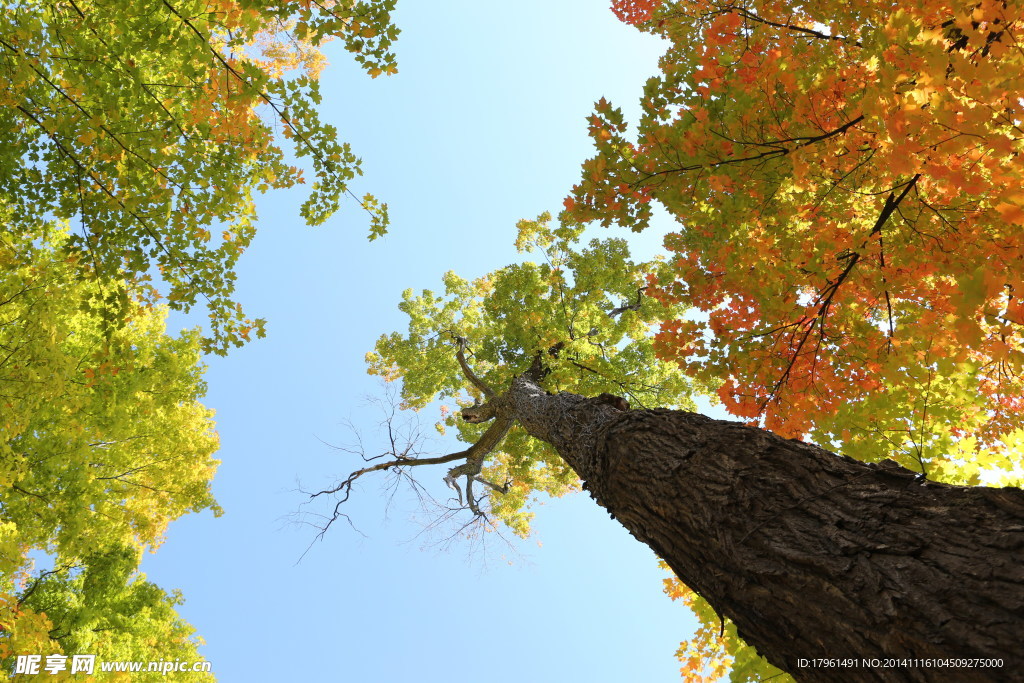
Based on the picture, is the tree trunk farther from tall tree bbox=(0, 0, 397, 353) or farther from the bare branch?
the bare branch

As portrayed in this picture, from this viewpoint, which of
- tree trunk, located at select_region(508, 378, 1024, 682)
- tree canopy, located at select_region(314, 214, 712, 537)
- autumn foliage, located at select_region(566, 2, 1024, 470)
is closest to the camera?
tree trunk, located at select_region(508, 378, 1024, 682)

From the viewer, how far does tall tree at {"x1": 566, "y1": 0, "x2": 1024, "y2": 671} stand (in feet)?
7.86

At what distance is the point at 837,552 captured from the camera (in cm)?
167

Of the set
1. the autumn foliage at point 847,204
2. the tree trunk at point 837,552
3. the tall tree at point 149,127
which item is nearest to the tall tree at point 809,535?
the tree trunk at point 837,552

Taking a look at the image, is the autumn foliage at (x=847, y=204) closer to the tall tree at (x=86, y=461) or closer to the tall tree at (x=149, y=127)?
the tall tree at (x=149, y=127)

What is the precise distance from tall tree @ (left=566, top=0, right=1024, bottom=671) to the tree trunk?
74cm

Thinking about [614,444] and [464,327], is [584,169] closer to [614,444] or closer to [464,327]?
[614,444]

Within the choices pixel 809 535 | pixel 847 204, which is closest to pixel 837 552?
pixel 809 535

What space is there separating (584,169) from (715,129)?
3.42ft

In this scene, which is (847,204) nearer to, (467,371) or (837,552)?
(837,552)

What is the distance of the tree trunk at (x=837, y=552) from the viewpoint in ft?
4.39

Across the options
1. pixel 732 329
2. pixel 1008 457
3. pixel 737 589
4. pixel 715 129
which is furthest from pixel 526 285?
pixel 737 589

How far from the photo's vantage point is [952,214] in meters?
3.42

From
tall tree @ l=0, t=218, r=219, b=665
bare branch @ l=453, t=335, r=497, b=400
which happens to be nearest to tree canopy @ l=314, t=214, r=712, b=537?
bare branch @ l=453, t=335, r=497, b=400
